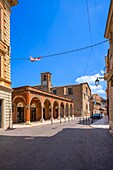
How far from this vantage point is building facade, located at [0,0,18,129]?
14383 millimetres

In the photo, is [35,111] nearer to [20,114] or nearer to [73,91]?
[20,114]

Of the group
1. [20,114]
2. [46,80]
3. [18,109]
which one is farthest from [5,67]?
[46,80]

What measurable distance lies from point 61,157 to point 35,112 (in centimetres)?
2592

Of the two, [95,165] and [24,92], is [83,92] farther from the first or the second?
[95,165]

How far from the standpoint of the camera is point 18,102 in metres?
27.8

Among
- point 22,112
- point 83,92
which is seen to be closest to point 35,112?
point 22,112

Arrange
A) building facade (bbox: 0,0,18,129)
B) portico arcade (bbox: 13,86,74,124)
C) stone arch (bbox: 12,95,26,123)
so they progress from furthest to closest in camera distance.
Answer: stone arch (bbox: 12,95,26,123), portico arcade (bbox: 13,86,74,124), building facade (bbox: 0,0,18,129)

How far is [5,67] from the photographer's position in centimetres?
1506

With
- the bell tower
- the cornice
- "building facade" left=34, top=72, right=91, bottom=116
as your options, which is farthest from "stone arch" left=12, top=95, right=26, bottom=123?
"building facade" left=34, top=72, right=91, bottom=116

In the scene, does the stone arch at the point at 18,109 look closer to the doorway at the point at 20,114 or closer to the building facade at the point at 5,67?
the doorway at the point at 20,114

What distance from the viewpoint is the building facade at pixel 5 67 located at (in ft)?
47.2

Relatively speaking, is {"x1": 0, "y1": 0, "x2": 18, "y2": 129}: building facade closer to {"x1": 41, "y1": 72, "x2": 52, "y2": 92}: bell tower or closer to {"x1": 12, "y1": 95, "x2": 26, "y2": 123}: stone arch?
{"x1": 12, "y1": 95, "x2": 26, "y2": 123}: stone arch

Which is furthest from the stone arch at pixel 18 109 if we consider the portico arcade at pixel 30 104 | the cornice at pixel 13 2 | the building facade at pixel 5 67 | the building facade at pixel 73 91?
the building facade at pixel 73 91

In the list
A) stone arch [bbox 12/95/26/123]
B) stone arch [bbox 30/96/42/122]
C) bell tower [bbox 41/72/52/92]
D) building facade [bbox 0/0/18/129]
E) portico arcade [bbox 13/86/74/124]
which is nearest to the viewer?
building facade [bbox 0/0/18/129]
